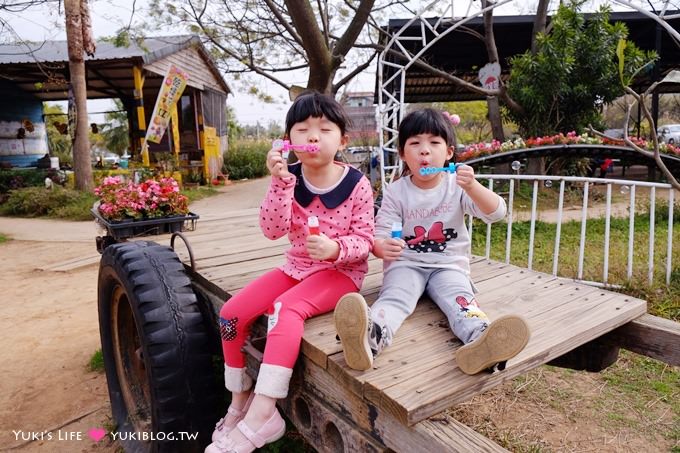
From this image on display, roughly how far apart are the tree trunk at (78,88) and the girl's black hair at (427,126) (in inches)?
414

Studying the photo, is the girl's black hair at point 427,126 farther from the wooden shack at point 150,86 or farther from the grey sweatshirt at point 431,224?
the wooden shack at point 150,86

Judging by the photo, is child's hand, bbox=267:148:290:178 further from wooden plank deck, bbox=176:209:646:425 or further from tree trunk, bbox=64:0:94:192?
tree trunk, bbox=64:0:94:192

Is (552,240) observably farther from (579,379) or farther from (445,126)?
(445,126)

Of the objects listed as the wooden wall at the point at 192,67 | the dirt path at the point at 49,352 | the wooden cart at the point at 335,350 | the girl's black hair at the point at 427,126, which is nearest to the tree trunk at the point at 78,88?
the wooden wall at the point at 192,67

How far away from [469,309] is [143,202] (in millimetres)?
2646

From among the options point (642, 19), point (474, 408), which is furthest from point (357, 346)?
point (642, 19)

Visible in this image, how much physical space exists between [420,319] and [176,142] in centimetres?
1476

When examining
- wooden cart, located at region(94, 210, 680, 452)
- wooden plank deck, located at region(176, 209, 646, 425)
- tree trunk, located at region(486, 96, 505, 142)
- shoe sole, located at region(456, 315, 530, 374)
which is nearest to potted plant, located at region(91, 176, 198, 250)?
wooden cart, located at region(94, 210, 680, 452)

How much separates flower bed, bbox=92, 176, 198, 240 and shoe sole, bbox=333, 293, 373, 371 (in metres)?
2.42

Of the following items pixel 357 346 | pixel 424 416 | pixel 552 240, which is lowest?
pixel 552 240

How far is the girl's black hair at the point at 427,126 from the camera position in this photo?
178cm

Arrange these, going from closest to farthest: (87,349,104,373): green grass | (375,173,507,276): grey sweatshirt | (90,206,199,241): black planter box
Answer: (375,173,507,276): grey sweatshirt
(90,206,199,241): black planter box
(87,349,104,373): green grass

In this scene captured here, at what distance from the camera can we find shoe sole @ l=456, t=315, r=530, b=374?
1.12 meters

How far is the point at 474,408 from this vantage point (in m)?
2.71
